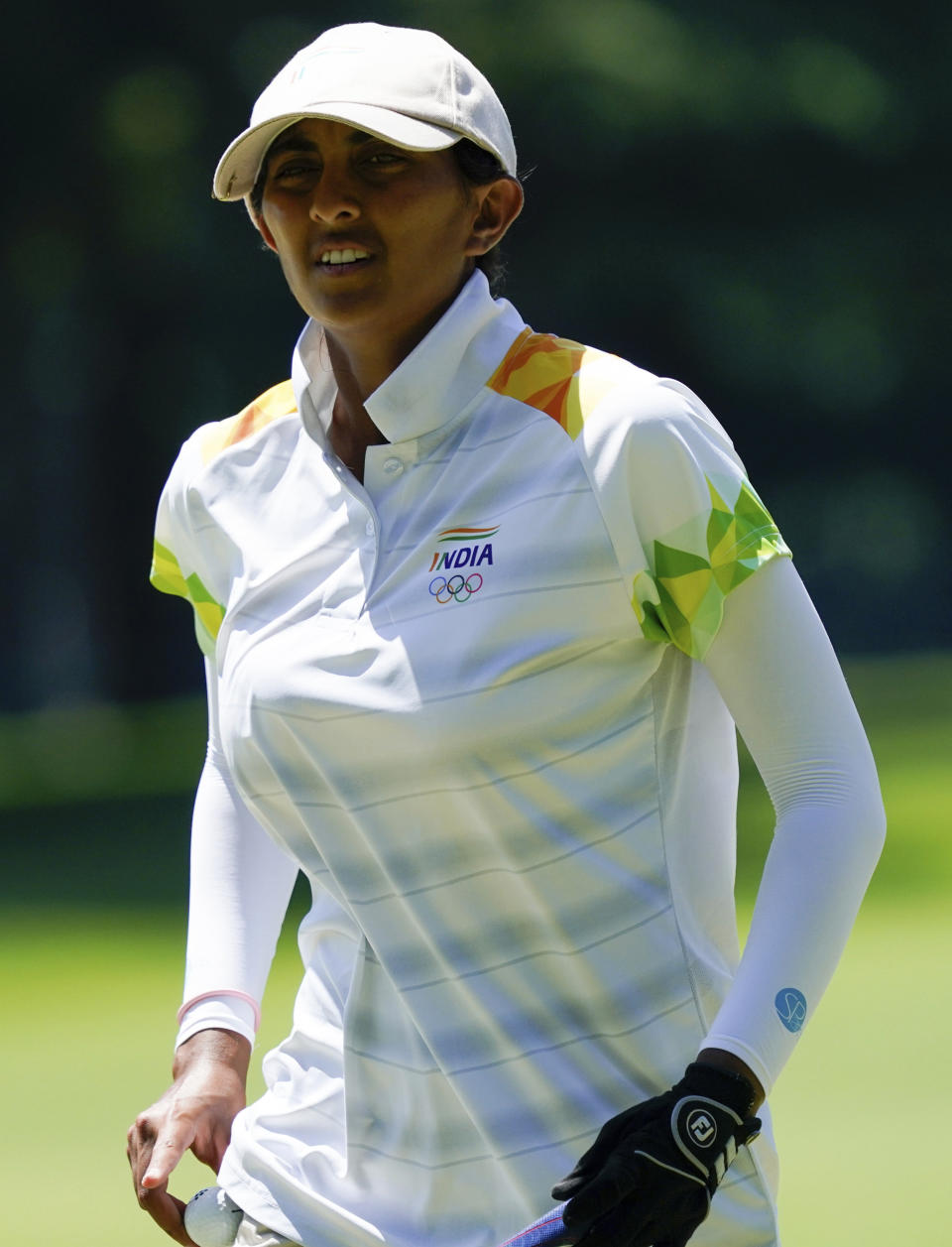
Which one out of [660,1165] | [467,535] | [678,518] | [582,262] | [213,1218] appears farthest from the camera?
[582,262]

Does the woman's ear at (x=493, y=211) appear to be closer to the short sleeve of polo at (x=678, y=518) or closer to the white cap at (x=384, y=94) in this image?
the white cap at (x=384, y=94)

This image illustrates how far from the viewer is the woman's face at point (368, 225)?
1775 millimetres

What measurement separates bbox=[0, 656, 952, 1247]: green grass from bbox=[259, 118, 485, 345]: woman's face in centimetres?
240

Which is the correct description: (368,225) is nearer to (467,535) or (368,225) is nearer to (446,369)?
(446,369)

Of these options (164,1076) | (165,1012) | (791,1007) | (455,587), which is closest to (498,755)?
(455,587)

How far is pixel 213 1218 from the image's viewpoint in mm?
1808

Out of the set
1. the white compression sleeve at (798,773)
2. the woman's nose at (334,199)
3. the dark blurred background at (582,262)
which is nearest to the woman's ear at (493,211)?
the woman's nose at (334,199)

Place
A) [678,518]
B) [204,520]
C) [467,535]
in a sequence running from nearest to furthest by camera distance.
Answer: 1. [678,518]
2. [467,535]
3. [204,520]

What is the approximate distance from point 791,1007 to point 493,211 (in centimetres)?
77

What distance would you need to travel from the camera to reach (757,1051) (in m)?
1.52

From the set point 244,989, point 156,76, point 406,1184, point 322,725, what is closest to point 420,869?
point 322,725

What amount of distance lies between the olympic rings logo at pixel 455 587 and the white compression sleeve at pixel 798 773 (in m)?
0.20

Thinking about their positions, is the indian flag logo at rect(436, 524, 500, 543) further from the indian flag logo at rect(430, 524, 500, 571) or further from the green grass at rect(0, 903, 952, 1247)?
the green grass at rect(0, 903, 952, 1247)

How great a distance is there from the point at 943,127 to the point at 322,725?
40.1 feet
